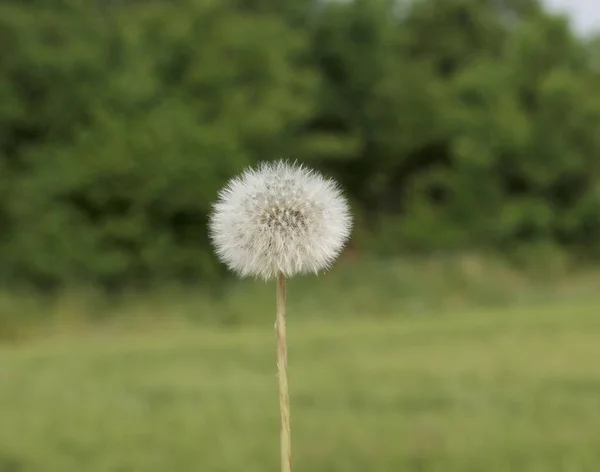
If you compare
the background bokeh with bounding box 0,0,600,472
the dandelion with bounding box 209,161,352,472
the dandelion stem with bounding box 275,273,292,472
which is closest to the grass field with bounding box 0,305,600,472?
the background bokeh with bounding box 0,0,600,472

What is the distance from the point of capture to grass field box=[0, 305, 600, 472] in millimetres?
7508

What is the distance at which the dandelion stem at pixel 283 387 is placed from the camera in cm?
91

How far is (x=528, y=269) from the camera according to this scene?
21531 mm

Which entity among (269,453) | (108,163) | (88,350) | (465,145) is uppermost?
(465,145)

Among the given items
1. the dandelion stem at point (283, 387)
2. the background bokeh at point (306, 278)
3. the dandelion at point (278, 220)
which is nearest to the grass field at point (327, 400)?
the background bokeh at point (306, 278)

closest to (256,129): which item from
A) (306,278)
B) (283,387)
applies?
(306,278)

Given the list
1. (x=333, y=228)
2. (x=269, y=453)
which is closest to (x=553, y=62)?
(x=269, y=453)

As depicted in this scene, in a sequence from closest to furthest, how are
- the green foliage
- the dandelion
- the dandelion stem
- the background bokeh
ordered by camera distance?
1. the dandelion stem
2. the dandelion
3. the background bokeh
4. the green foliage

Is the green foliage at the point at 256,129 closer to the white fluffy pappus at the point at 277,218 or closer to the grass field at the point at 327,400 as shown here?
the grass field at the point at 327,400

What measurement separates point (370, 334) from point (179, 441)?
6.17m

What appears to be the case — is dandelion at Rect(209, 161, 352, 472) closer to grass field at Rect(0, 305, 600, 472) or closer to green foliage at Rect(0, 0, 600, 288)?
grass field at Rect(0, 305, 600, 472)

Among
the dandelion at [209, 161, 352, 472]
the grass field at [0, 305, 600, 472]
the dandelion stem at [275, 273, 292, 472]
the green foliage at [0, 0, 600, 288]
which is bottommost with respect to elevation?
the dandelion stem at [275, 273, 292, 472]

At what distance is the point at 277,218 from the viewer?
1.34 metres

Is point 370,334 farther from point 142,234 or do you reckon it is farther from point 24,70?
point 24,70
